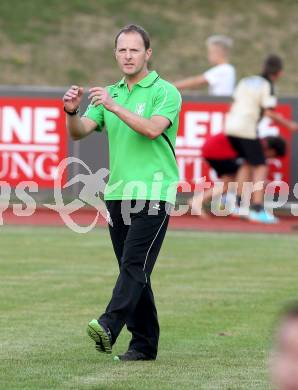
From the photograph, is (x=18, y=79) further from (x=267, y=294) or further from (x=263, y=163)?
(x=267, y=294)

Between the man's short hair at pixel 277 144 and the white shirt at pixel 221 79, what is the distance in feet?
3.44

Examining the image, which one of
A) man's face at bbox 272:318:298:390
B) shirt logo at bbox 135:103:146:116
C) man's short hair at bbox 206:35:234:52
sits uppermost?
man's short hair at bbox 206:35:234:52

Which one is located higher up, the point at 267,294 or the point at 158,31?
the point at 158,31

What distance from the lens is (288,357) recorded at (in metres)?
2.86

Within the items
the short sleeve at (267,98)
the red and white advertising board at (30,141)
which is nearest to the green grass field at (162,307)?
the red and white advertising board at (30,141)

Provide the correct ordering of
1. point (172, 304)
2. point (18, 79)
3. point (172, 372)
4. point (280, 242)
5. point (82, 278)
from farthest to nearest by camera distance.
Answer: point (18, 79) → point (280, 242) → point (82, 278) → point (172, 304) → point (172, 372)

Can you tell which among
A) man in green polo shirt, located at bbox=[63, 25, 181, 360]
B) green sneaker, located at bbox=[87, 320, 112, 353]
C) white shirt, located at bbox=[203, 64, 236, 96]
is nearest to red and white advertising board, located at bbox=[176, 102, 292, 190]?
white shirt, located at bbox=[203, 64, 236, 96]

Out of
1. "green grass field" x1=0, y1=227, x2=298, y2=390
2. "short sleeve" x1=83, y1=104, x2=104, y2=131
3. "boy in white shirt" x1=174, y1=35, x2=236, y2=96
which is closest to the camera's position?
"green grass field" x1=0, y1=227, x2=298, y2=390

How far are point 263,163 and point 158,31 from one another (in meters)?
17.1

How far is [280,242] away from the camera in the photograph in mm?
15664

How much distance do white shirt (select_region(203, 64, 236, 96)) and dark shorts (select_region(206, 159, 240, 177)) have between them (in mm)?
1215

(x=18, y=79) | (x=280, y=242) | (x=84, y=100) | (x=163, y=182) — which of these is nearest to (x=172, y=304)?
(x=163, y=182)

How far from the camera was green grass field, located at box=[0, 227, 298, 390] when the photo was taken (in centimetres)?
700

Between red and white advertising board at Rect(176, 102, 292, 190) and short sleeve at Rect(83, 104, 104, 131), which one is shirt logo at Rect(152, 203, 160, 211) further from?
red and white advertising board at Rect(176, 102, 292, 190)
